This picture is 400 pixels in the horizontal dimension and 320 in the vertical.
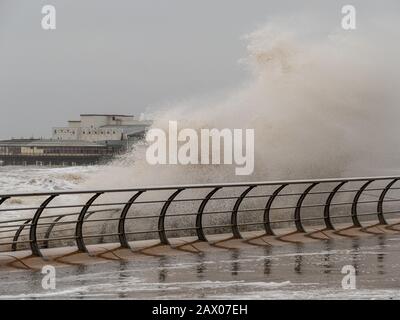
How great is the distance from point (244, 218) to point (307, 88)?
15.1 metres

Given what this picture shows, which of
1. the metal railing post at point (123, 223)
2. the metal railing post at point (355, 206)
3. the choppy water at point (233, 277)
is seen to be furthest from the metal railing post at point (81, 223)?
the metal railing post at point (355, 206)

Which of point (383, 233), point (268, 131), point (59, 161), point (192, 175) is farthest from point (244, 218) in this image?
point (59, 161)

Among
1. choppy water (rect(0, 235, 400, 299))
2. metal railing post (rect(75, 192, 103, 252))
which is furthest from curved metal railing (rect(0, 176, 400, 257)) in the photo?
choppy water (rect(0, 235, 400, 299))

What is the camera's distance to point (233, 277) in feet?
32.3

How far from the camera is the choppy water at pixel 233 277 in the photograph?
8.56 metres

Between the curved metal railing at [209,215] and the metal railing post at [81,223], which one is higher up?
the metal railing post at [81,223]

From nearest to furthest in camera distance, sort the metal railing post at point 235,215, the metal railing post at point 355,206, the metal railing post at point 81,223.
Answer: the metal railing post at point 81,223, the metal railing post at point 235,215, the metal railing post at point 355,206

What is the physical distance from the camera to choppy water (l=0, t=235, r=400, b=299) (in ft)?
28.1

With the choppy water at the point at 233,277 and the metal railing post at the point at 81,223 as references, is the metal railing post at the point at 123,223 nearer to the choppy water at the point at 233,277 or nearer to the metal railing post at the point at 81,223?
the metal railing post at the point at 81,223

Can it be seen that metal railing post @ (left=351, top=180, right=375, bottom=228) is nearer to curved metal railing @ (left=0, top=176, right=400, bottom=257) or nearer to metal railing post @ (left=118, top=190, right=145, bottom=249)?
curved metal railing @ (left=0, top=176, right=400, bottom=257)

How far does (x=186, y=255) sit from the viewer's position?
11.8 m

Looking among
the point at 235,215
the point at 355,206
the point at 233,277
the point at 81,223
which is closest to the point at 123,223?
the point at 81,223

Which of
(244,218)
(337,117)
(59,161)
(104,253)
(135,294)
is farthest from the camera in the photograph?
(59,161)
